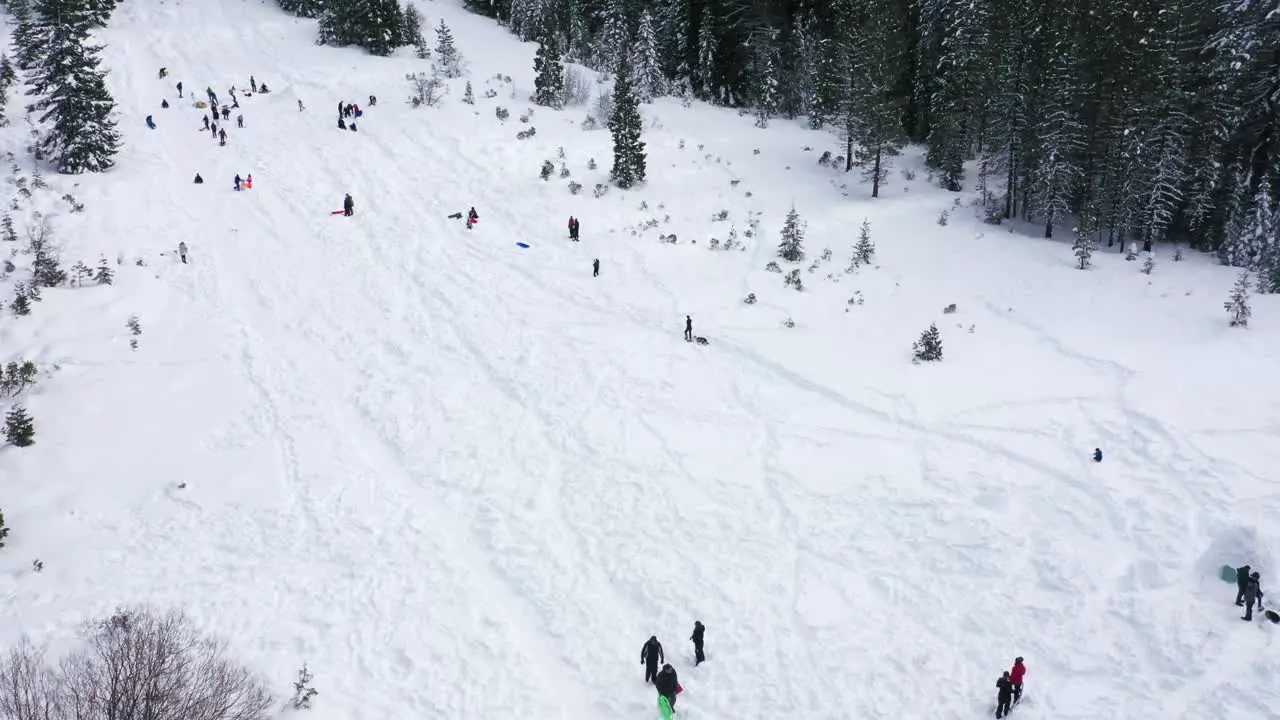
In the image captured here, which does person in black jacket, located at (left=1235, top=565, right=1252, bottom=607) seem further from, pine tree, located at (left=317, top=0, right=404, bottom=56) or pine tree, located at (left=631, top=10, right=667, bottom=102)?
pine tree, located at (left=317, top=0, right=404, bottom=56)

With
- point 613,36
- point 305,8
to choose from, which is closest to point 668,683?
point 613,36

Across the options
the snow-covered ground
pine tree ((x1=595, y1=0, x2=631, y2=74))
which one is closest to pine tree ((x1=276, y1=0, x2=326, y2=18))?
pine tree ((x1=595, y1=0, x2=631, y2=74))

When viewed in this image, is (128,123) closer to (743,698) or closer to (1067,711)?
(743,698)

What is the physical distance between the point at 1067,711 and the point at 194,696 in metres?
14.5

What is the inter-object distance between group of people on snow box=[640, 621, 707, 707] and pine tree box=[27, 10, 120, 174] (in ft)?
115

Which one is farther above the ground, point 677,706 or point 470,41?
point 470,41

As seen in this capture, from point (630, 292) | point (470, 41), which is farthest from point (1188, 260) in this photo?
point (470, 41)

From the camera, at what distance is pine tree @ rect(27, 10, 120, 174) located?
112 feet

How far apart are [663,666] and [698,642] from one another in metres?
1.05

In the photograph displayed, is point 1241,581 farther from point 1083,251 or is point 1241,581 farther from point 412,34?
point 412,34

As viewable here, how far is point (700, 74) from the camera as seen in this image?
54.8 meters

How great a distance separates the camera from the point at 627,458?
2058 cm

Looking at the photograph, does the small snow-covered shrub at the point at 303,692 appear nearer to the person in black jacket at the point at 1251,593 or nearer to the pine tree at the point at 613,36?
the person in black jacket at the point at 1251,593

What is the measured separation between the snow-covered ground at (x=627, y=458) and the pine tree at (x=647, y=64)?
18.9 meters
